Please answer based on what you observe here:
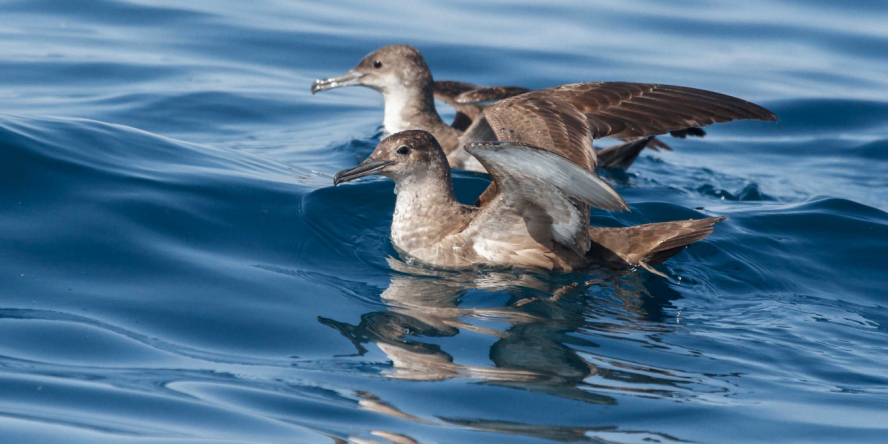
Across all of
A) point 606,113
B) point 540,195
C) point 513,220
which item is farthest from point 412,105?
point 540,195

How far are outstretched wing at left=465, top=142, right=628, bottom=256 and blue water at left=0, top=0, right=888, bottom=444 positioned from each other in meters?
0.30

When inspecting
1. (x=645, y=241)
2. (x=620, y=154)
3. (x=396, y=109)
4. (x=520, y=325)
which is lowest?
(x=520, y=325)

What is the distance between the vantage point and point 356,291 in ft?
18.8

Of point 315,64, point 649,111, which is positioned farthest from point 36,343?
point 315,64

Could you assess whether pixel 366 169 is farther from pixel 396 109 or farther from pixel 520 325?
pixel 396 109

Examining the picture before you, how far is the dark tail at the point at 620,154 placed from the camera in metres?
8.77

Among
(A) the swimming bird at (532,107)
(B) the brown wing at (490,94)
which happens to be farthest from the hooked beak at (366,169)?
(B) the brown wing at (490,94)

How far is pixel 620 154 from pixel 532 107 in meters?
2.75

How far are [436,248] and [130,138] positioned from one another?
3005 millimetres

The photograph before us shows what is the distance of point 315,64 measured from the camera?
1245 centimetres

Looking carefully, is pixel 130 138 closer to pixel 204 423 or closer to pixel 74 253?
pixel 74 253

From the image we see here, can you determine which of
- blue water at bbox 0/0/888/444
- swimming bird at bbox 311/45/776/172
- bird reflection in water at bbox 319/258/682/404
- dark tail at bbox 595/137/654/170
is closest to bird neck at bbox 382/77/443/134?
swimming bird at bbox 311/45/776/172

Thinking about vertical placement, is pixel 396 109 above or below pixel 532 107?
above

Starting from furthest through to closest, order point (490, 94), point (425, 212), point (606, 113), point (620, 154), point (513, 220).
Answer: point (620, 154), point (490, 94), point (425, 212), point (606, 113), point (513, 220)
